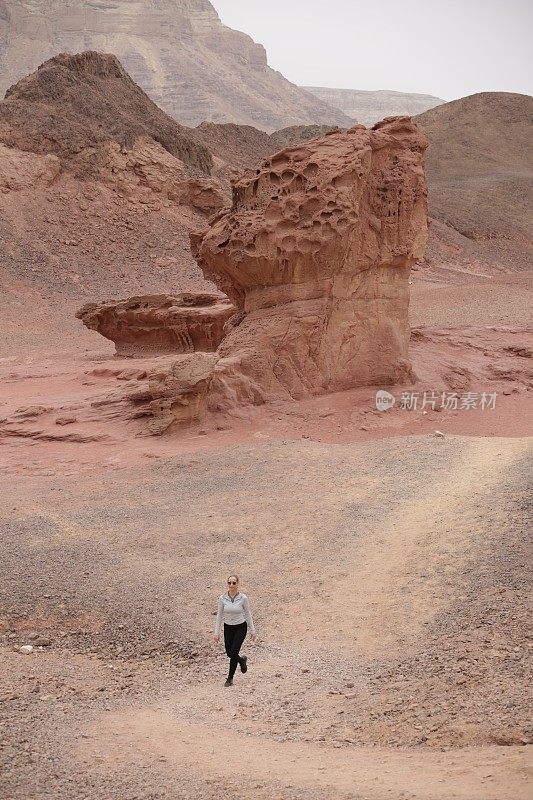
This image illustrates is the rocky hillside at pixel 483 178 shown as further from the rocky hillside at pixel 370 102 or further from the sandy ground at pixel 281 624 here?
the rocky hillside at pixel 370 102

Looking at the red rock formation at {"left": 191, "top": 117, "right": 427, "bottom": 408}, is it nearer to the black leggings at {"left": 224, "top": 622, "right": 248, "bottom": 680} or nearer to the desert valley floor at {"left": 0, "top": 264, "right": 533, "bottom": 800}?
the desert valley floor at {"left": 0, "top": 264, "right": 533, "bottom": 800}

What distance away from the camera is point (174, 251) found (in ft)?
116

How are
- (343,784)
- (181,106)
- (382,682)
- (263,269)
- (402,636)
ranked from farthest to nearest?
(181,106), (263,269), (402,636), (382,682), (343,784)

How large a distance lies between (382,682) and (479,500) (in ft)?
11.6

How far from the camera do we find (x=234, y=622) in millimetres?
6977

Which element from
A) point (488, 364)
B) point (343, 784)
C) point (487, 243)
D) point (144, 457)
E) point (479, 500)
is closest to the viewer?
point (343, 784)

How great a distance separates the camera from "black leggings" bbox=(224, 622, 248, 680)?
6.90 metres

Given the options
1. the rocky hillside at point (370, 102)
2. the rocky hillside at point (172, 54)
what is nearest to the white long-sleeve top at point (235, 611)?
the rocky hillside at point (172, 54)

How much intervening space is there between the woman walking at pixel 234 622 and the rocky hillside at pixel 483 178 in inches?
1385

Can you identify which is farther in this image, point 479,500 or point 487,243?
point 487,243

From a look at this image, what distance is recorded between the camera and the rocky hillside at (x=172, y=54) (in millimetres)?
85000

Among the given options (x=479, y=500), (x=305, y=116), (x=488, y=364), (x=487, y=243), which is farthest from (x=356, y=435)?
(x=305, y=116)

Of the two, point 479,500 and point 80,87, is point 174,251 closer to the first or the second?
point 80,87

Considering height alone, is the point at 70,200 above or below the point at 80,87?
below
